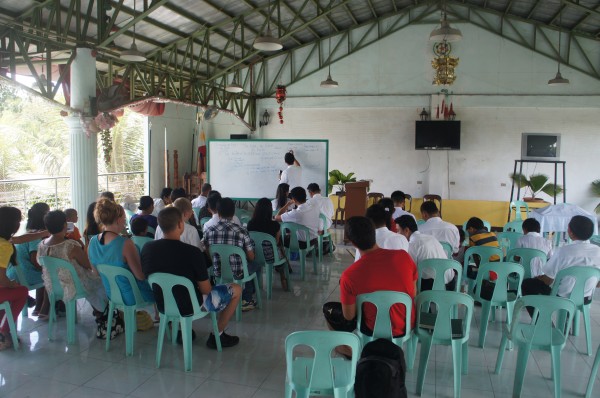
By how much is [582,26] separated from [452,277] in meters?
9.31

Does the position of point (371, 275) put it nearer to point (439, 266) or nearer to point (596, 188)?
point (439, 266)

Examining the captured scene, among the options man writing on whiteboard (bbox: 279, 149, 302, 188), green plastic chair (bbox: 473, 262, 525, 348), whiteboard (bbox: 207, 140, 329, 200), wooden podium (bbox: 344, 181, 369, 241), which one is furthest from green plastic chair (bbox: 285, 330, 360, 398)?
whiteboard (bbox: 207, 140, 329, 200)

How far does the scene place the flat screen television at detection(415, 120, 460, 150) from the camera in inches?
451

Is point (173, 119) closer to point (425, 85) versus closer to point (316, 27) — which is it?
point (316, 27)

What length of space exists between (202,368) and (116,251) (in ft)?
3.58

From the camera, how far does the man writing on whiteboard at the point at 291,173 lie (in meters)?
8.01

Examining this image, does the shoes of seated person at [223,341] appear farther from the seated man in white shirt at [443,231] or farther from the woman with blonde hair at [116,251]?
the seated man in white shirt at [443,231]

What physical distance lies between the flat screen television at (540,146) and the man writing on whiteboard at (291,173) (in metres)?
6.37

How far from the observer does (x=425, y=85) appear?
39.0ft

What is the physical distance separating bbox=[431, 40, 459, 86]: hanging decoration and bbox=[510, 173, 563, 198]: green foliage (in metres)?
2.72

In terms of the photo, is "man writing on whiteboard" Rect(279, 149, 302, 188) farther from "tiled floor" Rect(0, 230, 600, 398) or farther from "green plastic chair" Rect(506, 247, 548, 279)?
"green plastic chair" Rect(506, 247, 548, 279)

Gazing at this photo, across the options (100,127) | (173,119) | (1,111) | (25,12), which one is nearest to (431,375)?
(100,127)

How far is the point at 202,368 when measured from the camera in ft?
11.6

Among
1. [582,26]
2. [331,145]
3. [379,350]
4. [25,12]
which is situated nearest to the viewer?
[379,350]
